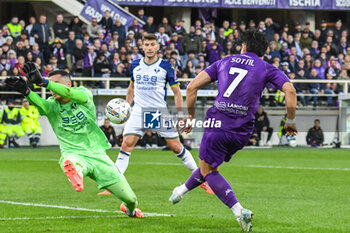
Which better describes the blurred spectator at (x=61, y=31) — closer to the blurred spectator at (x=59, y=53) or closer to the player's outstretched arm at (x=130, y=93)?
the blurred spectator at (x=59, y=53)

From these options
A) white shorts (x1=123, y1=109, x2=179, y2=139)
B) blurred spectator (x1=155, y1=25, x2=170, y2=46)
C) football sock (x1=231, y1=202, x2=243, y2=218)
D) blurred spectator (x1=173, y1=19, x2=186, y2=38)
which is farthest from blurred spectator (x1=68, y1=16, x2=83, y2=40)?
football sock (x1=231, y1=202, x2=243, y2=218)

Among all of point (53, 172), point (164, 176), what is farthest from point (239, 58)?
point (53, 172)

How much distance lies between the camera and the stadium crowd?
26534 mm

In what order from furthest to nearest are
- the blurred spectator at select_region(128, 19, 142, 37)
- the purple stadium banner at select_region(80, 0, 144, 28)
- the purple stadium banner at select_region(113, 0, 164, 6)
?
the purple stadium banner at select_region(113, 0, 164, 6), the purple stadium banner at select_region(80, 0, 144, 28), the blurred spectator at select_region(128, 19, 142, 37)

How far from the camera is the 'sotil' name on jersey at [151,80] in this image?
41.6 ft

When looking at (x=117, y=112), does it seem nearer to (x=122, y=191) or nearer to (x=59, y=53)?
(x=122, y=191)

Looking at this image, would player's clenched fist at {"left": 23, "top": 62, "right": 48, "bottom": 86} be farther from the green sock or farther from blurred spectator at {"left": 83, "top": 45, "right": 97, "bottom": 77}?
blurred spectator at {"left": 83, "top": 45, "right": 97, "bottom": 77}

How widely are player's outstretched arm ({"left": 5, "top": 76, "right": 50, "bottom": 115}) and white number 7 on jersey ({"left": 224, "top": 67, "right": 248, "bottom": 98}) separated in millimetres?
1987

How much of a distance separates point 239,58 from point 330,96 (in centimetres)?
2221

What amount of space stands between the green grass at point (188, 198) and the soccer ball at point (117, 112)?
1171 millimetres

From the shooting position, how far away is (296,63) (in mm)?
30578

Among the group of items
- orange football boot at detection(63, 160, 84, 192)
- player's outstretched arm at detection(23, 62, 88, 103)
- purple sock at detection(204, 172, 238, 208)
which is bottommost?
purple sock at detection(204, 172, 238, 208)

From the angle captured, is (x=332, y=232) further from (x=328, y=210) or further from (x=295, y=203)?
(x=295, y=203)

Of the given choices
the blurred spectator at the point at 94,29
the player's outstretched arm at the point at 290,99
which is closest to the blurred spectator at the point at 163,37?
the blurred spectator at the point at 94,29
